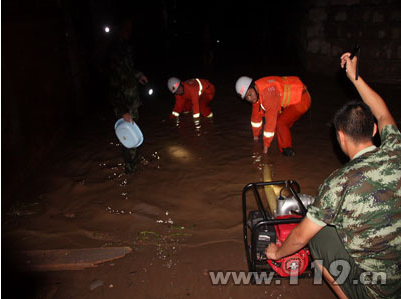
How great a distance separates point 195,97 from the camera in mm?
6520

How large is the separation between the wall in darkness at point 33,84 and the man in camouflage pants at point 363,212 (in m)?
4.24

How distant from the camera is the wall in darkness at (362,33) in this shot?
827cm

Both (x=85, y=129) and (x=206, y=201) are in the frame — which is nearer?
(x=206, y=201)

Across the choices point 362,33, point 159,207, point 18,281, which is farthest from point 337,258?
point 362,33

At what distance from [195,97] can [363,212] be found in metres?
5.17

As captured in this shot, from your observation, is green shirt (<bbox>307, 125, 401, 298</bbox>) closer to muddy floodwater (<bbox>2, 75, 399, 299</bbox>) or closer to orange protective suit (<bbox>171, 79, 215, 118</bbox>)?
muddy floodwater (<bbox>2, 75, 399, 299</bbox>)

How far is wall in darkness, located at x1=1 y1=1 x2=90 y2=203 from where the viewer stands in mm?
4270

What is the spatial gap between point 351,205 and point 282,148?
3343 millimetres

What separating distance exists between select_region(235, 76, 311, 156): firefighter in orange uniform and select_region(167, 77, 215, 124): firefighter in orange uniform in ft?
6.13

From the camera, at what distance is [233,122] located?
6598 millimetres

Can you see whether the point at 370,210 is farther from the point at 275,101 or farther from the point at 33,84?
the point at 33,84

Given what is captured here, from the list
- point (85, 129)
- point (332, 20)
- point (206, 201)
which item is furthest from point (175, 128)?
point (332, 20)

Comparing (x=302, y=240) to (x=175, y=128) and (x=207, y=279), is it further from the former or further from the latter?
(x=175, y=128)

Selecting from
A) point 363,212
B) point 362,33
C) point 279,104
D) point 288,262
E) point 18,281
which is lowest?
point 18,281
